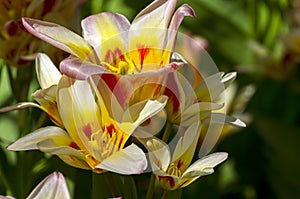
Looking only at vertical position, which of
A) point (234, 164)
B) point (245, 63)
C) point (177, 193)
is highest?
point (177, 193)

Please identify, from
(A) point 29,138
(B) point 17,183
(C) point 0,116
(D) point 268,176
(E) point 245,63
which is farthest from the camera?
(E) point 245,63

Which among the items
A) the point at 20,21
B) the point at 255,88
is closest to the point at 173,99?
the point at 20,21

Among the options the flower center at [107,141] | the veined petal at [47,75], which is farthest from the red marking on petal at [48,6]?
the flower center at [107,141]

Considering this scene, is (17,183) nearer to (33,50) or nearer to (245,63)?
(33,50)

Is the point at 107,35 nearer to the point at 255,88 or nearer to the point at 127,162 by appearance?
the point at 127,162

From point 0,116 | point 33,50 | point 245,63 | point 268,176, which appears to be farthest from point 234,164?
point 33,50

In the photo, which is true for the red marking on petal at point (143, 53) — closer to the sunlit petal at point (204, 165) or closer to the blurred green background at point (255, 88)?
the sunlit petal at point (204, 165)
